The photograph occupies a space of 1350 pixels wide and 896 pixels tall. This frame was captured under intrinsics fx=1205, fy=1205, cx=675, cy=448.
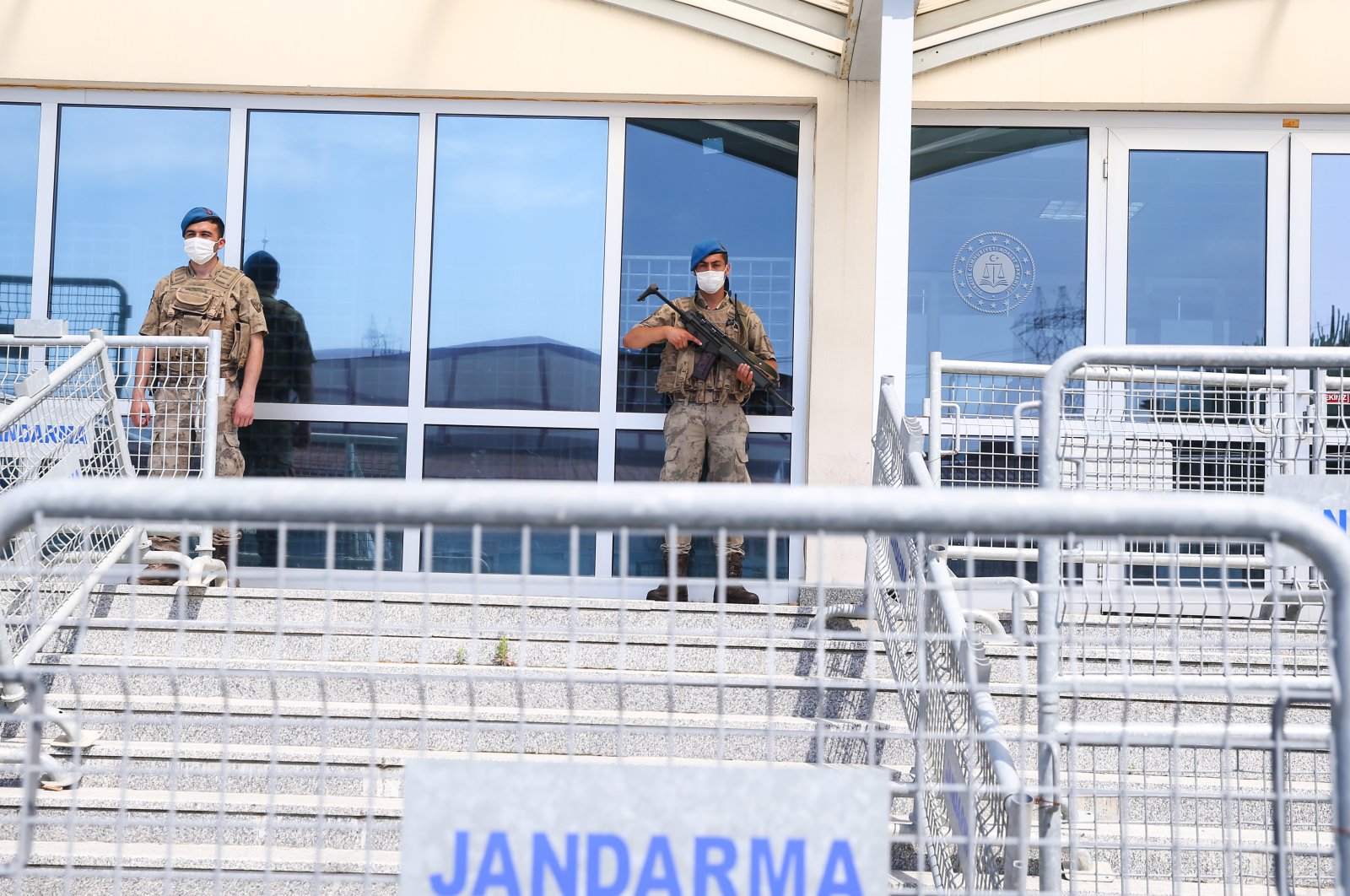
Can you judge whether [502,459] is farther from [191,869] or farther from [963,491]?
[963,491]

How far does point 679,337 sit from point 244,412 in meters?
1.97

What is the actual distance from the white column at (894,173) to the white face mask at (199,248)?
3.03 meters

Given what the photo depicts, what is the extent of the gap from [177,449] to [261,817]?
2.23 m

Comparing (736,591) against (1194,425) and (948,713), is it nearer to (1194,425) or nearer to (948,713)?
(1194,425)

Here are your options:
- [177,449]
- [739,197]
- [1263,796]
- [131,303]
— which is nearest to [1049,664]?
[1263,796]

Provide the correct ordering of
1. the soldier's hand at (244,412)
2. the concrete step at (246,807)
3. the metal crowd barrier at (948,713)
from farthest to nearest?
1. the soldier's hand at (244,412)
2. the concrete step at (246,807)
3. the metal crowd barrier at (948,713)

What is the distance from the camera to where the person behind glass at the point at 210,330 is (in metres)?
5.06

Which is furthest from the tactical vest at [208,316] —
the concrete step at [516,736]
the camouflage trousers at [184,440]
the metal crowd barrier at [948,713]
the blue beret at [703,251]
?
the metal crowd barrier at [948,713]

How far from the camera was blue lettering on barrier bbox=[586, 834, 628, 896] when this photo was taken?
50.2 inches

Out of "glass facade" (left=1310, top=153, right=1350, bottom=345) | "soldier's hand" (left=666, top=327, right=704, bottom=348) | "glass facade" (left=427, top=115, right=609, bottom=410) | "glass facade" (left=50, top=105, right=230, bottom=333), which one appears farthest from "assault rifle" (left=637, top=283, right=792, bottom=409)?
"glass facade" (left=1310, top=153, right=1350, bottom=345)

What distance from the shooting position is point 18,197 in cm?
612

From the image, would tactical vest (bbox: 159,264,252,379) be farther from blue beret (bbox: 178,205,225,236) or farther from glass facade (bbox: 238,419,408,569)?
glass facade (bbox: 238,419,408,569)

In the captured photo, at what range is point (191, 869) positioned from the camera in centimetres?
288

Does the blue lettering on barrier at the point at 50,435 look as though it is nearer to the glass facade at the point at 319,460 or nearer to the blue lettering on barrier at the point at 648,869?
the glass facade at the point at 319,460
